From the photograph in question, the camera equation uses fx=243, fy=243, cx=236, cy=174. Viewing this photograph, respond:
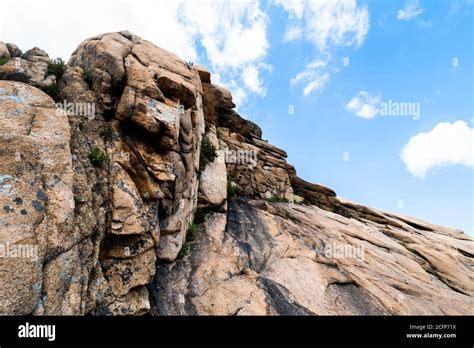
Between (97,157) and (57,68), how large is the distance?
17.4 feet

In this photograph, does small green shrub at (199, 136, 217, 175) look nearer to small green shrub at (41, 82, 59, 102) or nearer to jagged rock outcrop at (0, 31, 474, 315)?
jagged rock outcrop at (0, 31, 474, 315)

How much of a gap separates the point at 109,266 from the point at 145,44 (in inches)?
582

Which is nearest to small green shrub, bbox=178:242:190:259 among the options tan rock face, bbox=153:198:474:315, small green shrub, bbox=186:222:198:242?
tan rock face, bbox=153:198:474:315

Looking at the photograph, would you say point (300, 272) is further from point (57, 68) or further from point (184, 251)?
point (57, 68)

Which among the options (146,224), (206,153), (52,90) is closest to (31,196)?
(146,224)

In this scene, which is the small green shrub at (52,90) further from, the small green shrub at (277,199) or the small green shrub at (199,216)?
the small green shrub at (277,199)

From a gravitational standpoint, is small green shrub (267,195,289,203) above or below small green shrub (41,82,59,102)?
below

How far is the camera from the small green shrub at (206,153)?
18.7 meters

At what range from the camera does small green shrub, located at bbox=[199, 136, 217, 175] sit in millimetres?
18719

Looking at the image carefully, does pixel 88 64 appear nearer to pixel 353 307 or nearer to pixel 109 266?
pixel 109 266

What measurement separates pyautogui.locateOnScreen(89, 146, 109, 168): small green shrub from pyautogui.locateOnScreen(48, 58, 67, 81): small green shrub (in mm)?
4588

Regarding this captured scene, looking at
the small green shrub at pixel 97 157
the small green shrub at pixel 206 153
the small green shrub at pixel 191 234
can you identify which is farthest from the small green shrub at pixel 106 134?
the small green shrub at pixel 206 153

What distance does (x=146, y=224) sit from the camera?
35.2 ft

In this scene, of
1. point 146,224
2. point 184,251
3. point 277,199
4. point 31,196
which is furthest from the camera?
point 277,199
